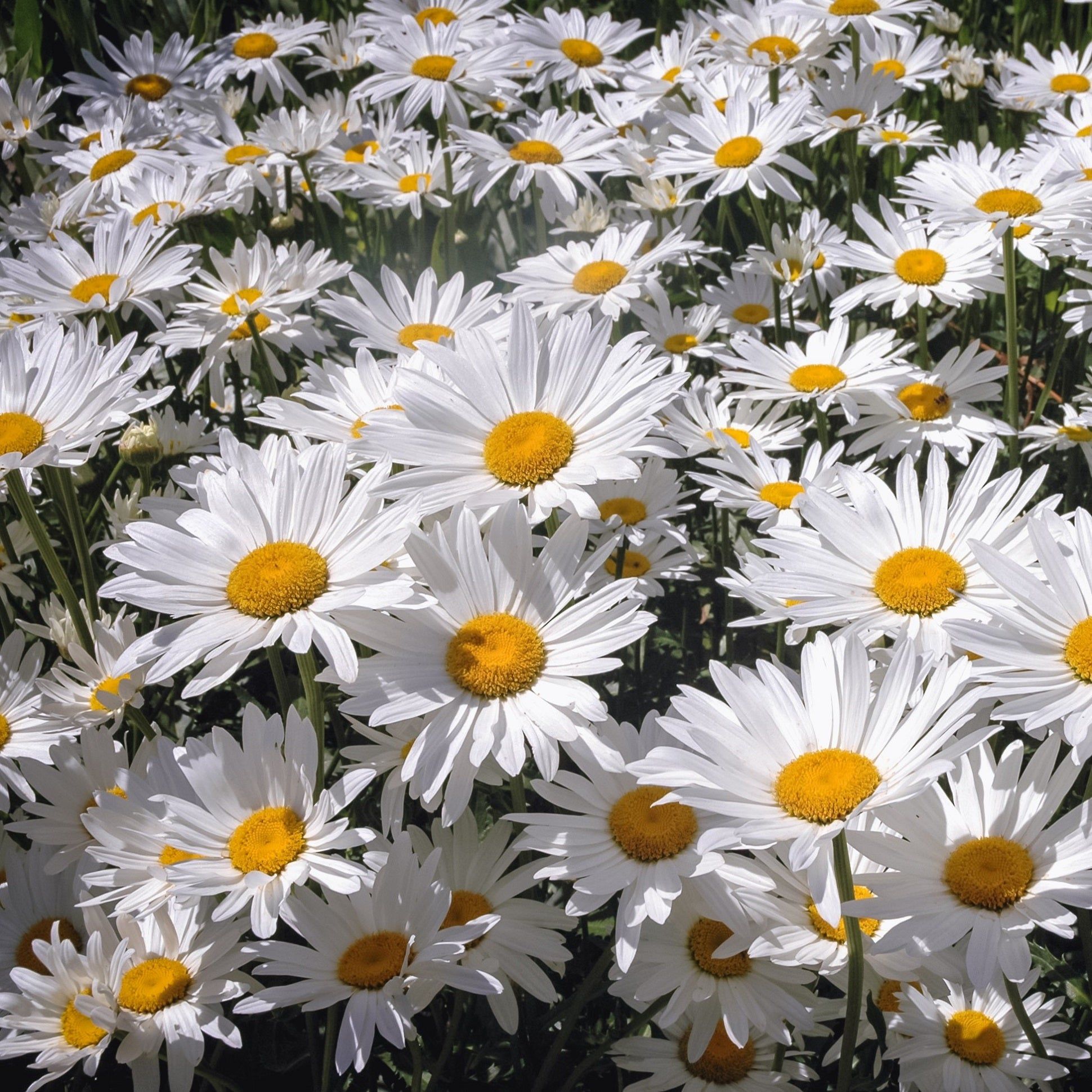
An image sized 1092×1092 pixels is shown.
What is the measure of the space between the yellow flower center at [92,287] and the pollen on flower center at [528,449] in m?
1.27

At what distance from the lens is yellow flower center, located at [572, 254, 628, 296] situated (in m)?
2.79

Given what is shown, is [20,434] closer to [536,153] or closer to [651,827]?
[651,827]

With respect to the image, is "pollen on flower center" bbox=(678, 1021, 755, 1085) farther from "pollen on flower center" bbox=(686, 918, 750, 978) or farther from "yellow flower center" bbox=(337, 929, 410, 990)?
"yellow flower center" bbox=(337, 929, 410, 990)

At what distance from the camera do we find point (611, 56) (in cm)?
407

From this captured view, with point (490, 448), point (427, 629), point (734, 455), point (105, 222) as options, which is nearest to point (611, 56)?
point (105, 222)

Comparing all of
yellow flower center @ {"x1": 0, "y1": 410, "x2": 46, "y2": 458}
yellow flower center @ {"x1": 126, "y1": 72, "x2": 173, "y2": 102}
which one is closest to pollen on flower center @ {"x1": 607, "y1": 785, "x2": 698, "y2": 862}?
yellow flower center @ {"x1": 0, "y1": 410, "x2": 46, "y2": 458}

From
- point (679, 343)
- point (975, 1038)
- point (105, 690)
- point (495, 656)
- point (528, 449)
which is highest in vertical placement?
point (528, 449)

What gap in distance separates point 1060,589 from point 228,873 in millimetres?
1125

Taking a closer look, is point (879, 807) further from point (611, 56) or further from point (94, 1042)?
point (611, 56)

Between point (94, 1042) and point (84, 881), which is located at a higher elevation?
point (84, 881)

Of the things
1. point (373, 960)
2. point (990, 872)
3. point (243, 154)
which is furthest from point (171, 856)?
point (243, 154)

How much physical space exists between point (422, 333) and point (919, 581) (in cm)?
121

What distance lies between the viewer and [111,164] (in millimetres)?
3600

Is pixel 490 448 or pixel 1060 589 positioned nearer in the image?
pixel 1060 589
